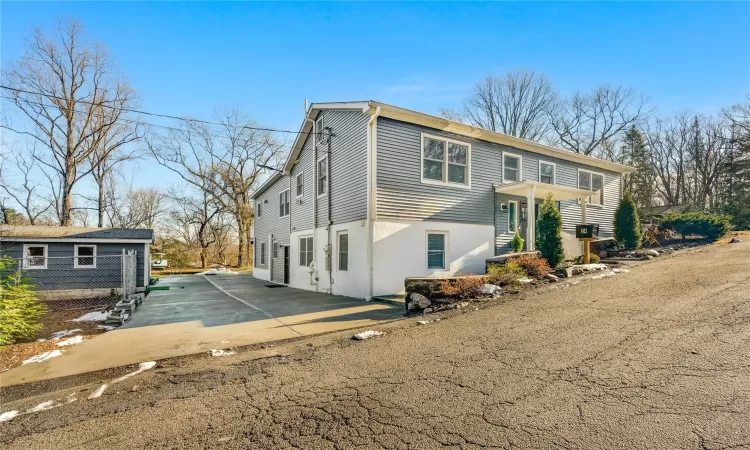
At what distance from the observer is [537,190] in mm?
13188

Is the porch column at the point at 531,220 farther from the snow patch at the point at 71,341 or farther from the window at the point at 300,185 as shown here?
the snow patch at the point at 71,341

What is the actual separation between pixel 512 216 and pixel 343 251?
22.0ft

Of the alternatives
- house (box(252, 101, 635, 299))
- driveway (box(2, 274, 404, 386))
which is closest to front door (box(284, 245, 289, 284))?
house (box(252, 101, 635, 299))

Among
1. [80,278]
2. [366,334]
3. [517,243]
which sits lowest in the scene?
[366,334]

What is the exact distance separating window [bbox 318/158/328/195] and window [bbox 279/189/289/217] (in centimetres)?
403

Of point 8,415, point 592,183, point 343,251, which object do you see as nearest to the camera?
point 8,415

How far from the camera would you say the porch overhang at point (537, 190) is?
12.4 metres

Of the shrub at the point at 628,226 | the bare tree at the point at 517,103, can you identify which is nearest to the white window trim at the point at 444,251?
the shrub at the point at 628,226

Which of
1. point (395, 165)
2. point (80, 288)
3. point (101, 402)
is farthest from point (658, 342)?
point (80, 288)

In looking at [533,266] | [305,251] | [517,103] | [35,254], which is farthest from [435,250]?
[517,103]

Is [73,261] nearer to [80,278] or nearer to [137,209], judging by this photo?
[80,278]

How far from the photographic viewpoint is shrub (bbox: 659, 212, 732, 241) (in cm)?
1474

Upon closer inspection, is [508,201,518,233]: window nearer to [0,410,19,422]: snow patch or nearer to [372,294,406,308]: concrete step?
[372,294,406,308]: concrete step

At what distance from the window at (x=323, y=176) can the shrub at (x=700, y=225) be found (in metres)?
15.3
